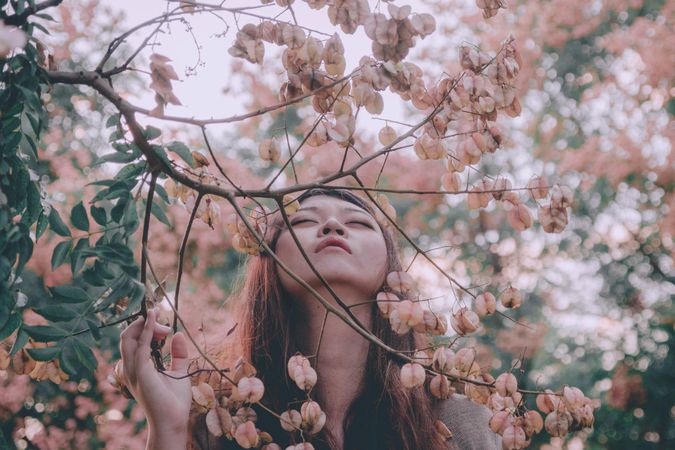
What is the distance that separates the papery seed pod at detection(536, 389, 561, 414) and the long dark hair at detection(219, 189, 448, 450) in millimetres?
533

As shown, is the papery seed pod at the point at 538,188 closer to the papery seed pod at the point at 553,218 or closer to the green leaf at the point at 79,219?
the papery seed pod at the point at 553,218

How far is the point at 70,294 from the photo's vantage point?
1034 millimetres

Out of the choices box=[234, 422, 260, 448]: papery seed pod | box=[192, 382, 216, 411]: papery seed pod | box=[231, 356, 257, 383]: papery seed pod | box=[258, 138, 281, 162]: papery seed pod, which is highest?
box=[258, 138, 281, 162]: papery seed pod

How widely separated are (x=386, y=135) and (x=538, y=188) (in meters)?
0.32

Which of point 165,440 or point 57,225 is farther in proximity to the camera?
point 165,440

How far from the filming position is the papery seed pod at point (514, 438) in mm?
1238

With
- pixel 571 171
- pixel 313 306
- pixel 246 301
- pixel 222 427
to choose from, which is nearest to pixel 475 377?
pixel 222 427

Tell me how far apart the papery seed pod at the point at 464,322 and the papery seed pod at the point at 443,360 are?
2.3 inches

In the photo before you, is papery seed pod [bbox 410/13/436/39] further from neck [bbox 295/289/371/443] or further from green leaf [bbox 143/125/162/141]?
neck [bbox 295/289/371/443]

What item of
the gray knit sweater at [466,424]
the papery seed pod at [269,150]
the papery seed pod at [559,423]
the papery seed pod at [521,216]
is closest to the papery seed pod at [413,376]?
the papery seed pod at [559,423]

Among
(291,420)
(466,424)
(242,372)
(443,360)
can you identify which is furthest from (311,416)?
(466,424)

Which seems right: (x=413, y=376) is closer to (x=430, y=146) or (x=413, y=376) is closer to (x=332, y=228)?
(x=430, y=146)

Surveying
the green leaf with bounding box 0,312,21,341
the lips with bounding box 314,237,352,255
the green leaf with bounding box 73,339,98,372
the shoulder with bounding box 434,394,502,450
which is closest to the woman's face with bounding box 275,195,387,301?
the lips with bounding box 314,237,352,255

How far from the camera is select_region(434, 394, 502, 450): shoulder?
6.09ft
